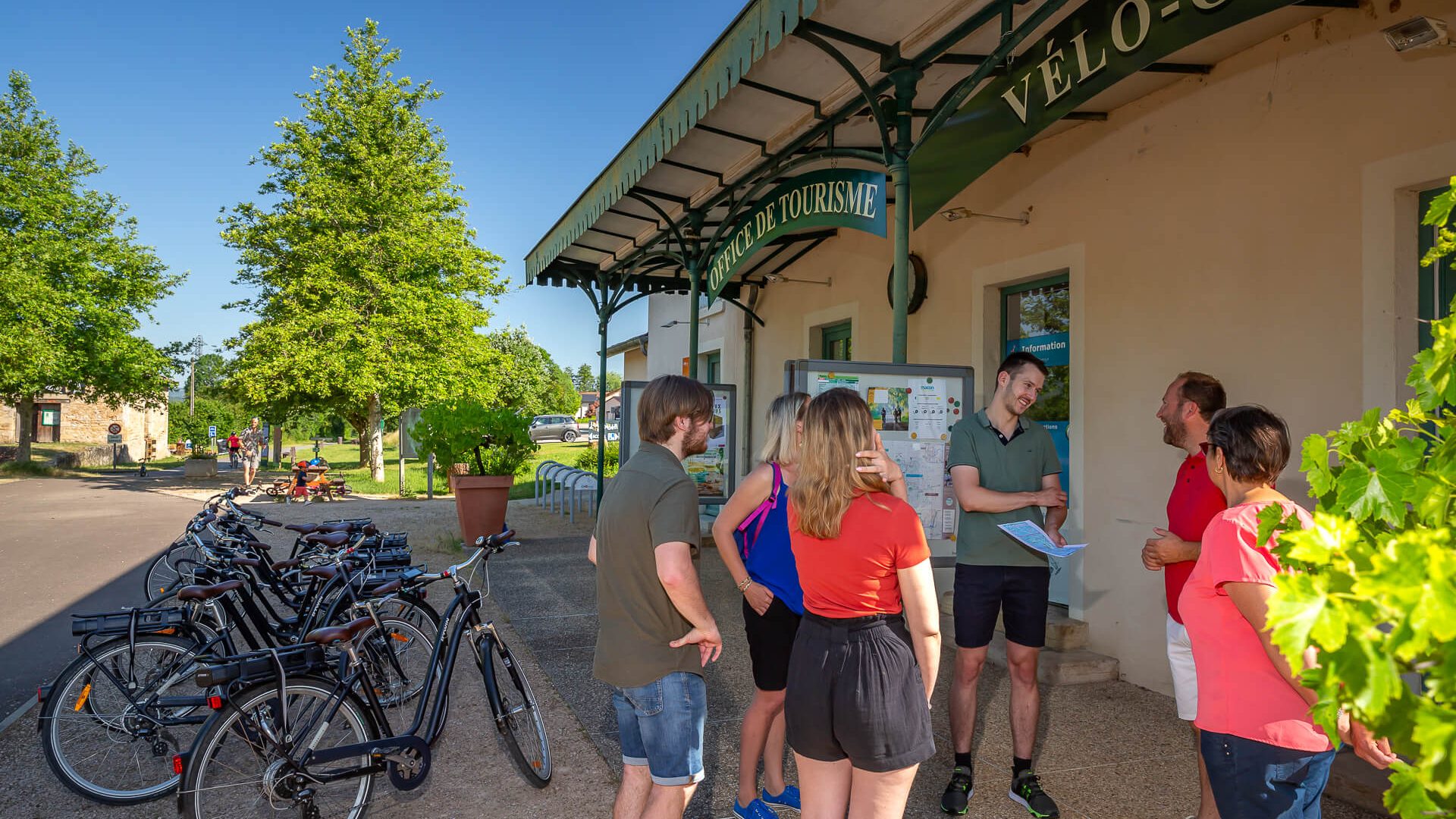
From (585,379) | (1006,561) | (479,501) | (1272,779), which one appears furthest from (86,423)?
(585,379)

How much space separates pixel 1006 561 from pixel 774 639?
1.03m

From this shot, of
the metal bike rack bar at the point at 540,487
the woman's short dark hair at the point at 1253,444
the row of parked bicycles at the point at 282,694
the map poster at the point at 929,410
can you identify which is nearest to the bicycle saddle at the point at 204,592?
the row of parked bicycles at the point at 282,694

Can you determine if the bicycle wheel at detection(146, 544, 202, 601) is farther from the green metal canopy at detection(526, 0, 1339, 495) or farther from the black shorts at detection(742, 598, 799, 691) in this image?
the black shorts at detection(742, 598, 799, 691)

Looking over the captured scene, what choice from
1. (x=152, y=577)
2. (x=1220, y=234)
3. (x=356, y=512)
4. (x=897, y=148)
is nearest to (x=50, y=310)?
(x=356, y=512)

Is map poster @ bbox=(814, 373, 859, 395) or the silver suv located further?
the silver suv

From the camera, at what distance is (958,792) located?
3.25m

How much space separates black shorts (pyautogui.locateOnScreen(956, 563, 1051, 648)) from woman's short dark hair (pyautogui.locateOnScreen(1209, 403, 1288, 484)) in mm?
1268

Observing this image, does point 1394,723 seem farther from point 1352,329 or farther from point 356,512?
point 356,512

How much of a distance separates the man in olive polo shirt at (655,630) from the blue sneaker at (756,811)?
0.74 meters

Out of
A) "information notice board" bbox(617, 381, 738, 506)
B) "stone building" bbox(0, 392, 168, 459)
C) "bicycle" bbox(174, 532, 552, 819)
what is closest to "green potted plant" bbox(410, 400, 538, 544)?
"information notice board" bbox(617, 381, 738, 506)

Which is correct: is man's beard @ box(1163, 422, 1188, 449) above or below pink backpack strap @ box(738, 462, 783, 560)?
above

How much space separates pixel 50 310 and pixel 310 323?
8.30 metres

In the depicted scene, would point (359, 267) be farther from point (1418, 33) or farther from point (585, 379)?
point (585, 379)

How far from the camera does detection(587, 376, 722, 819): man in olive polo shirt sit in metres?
2.40
